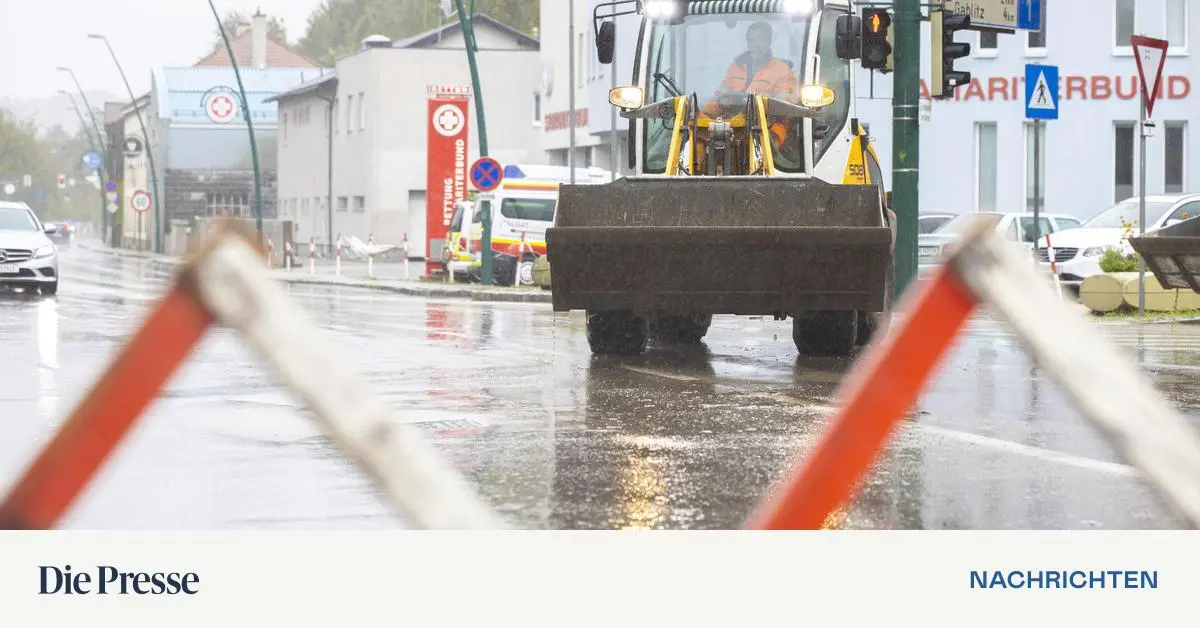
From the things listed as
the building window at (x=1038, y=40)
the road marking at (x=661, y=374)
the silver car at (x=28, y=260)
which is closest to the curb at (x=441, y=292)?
the silver car at (x=28, y=260)

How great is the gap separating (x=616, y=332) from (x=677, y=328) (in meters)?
2.65

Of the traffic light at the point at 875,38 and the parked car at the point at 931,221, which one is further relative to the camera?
the parked car at the point at 931,221

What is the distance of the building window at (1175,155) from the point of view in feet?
139

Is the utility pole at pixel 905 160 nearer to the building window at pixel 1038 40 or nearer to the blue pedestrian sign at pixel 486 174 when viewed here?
the blue pedestrian sign at pixel 486 174

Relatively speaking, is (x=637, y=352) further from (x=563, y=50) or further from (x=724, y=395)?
(x=563, y=50)

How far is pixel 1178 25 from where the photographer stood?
42219mm

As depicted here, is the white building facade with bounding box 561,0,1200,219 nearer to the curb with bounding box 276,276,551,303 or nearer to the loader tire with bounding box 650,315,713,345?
the curb with bounding box 276,276,551,303

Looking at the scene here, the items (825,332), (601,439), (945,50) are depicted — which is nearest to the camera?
(601,439)

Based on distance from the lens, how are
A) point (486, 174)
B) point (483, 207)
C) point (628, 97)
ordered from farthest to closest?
point (483, 207) → point (486, 174) → point (628, 97)

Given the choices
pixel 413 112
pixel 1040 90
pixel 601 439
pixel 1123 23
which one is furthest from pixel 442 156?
pixel 601 439

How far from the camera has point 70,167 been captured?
162625mm

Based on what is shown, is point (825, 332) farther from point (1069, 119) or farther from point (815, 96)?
point (1069, 119)

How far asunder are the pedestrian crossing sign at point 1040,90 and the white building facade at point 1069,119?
20894 mm

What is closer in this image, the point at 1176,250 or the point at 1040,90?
the point at 1176,250
